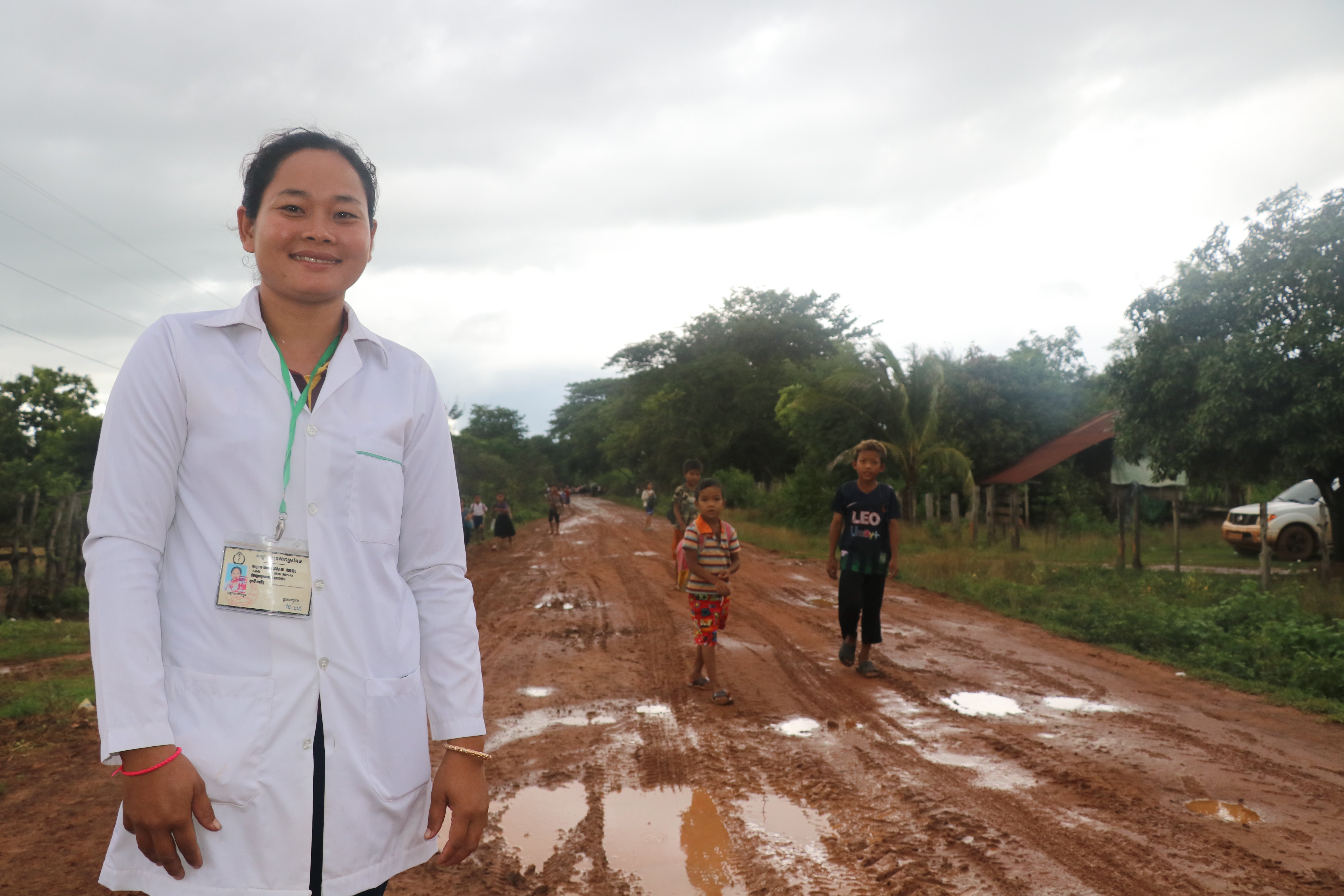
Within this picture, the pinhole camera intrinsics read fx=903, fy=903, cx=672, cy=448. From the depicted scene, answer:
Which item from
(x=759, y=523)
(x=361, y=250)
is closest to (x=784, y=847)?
(x=361, y=250)

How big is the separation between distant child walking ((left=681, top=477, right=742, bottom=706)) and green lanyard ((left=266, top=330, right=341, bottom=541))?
514 centimetres

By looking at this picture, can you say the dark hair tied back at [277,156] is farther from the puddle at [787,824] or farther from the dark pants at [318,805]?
the puddle at [787,824]

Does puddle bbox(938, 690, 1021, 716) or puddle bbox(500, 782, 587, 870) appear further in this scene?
puddle bbox(938, 690, 1021, 716)

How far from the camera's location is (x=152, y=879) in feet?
4.93

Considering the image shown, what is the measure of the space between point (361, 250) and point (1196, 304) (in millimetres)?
14822

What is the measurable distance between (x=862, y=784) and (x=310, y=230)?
416 cm

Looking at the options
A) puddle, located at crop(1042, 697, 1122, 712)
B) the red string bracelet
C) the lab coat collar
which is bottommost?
puddle, located at crop(1042, 697, 1122, 712)

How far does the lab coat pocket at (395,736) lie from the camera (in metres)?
1.62

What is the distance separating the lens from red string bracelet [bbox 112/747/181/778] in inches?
55.7

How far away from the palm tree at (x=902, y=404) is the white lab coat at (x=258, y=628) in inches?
818

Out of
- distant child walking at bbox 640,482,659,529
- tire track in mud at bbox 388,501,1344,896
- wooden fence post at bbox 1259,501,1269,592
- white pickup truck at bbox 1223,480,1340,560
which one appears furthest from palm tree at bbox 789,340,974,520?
tire track in mud at bbox 388,501,1344,896

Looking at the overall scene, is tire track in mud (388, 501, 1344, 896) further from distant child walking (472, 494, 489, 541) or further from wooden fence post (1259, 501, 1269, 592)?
distant child walking (472, 494, 489, 541)

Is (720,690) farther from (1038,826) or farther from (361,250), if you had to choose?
(361,250)

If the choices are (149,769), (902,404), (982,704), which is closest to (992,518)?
(902,404)
